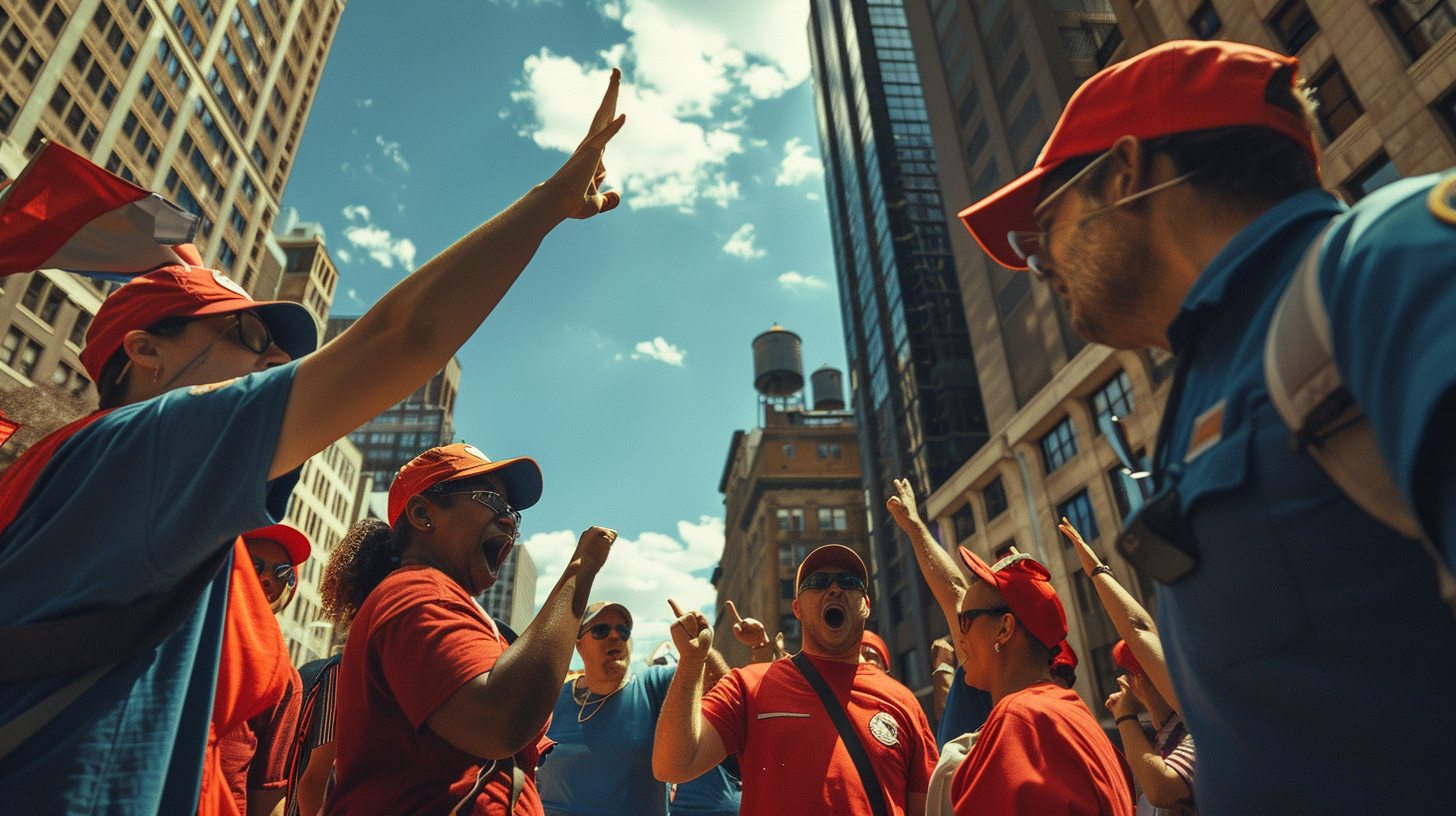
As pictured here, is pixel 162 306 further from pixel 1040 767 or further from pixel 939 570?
pixel 939 570

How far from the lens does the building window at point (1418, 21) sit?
1528 centimetres

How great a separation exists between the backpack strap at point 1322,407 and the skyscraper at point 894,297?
39.5 meters

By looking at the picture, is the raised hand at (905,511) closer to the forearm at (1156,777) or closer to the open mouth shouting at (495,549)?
the forearm at (1156,777)

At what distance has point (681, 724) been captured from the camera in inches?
138

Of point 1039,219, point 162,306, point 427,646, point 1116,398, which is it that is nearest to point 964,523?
point 1116,398

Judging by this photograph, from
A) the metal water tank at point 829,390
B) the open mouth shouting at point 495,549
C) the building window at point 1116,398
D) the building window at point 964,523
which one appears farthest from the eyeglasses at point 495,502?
the metal water tank at point 829,390

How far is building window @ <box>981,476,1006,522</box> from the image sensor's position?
3472 cm

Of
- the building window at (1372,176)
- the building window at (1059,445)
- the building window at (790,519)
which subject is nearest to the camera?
the building window at (1372,176)

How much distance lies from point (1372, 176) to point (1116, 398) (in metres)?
11.3

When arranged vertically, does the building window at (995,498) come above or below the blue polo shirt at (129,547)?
above

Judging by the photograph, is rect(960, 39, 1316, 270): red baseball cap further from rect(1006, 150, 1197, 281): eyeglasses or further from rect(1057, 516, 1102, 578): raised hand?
rect(1057, 516, 1102, 578): raised hand

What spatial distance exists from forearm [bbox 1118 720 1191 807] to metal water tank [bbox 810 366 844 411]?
81.2 metres

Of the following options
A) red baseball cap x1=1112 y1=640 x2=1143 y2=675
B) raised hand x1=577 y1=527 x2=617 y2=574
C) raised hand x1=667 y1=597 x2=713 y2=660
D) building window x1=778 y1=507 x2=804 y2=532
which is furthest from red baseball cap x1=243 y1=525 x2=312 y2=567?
building window x1=778 y1=507 x2=804 y2=532

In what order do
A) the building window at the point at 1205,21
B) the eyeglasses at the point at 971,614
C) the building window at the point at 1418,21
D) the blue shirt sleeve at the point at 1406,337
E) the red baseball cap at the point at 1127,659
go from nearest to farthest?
the blue shirt sleeve at the point at 1406,337, the eyeglasses at the point at 971,614, the red baseball cap at the point at 1127,659, the building window at the point at 1418,21, the building window at the point at 1205,21
